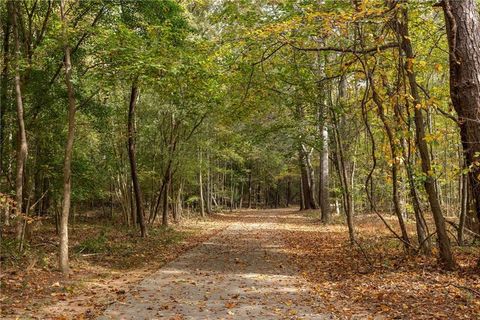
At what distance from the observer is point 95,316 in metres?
6.63

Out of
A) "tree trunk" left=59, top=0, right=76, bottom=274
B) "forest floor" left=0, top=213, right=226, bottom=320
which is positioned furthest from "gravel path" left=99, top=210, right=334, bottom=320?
"tree trunk" left=59, top=0, right=76, bottom=274

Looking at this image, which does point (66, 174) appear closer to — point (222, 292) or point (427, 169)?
point (222, 292)

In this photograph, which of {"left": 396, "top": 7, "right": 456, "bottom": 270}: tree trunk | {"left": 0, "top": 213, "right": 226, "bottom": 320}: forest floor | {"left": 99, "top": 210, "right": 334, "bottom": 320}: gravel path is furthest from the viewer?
{"left": 396, "top": 7, "right": 456, "bottom": 270}: tree trunk

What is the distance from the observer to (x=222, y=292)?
830 cm

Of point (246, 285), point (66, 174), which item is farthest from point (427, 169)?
point (66, 174)

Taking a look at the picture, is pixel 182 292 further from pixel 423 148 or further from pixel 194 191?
pixel 194 191

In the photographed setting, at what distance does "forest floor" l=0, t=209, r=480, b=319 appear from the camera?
265 inches

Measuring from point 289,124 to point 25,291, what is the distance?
1312cm

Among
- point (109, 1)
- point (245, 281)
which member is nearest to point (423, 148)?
point (245, 281)

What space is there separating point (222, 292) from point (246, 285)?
825 mm

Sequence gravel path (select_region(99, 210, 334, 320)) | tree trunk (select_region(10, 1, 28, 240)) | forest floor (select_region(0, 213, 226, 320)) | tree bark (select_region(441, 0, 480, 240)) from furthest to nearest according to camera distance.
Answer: tree trunk (select_region(10, 1, 28, 240)) < tree bark (select_region(441, 0, 480, 240)) < forest floor (select_region(0, 213, 226, 320)) < gravel path (select_region(99, 210, 334, 320))

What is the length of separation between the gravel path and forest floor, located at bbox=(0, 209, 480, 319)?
0.02 metres

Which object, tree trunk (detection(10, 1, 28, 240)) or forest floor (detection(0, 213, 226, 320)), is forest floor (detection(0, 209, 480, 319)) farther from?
tree trunk (detection(10, 1, 28, 240))

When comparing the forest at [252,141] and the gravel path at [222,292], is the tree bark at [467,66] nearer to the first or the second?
the forest at [252,141]
